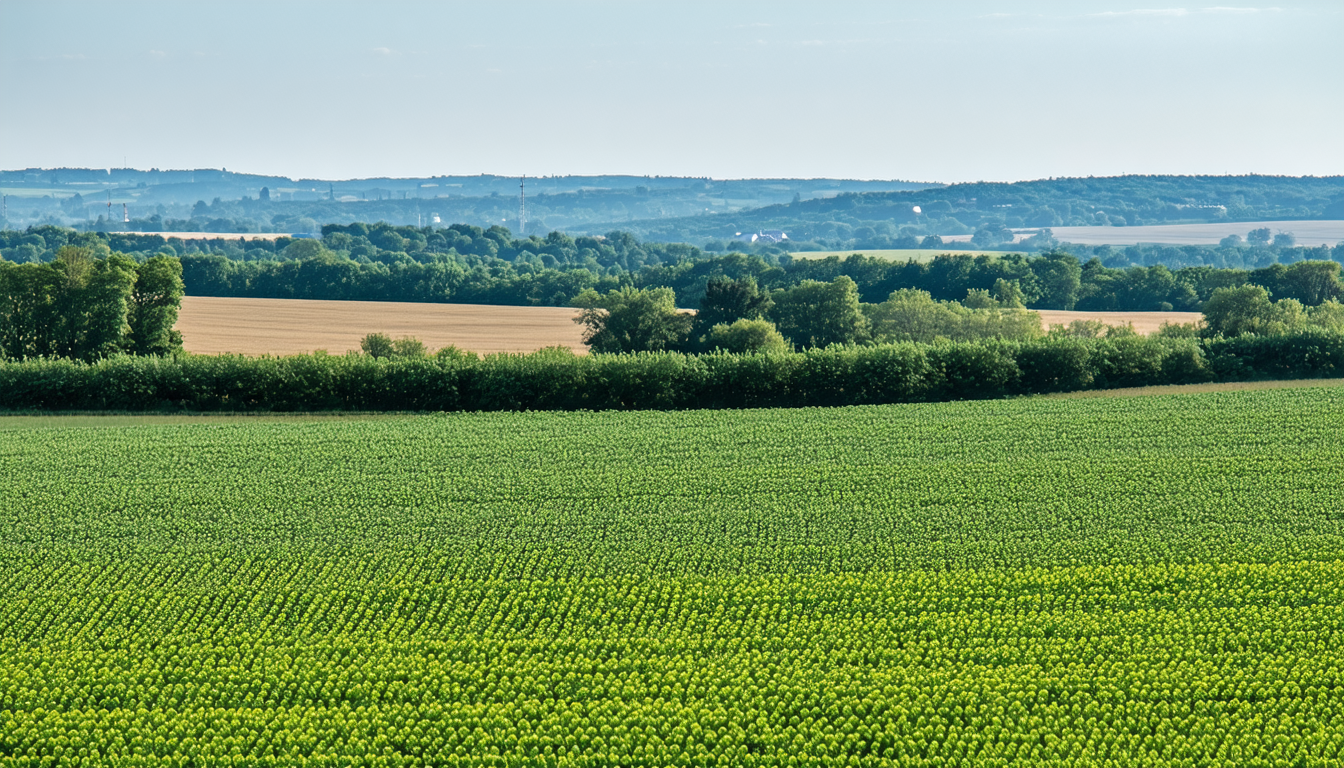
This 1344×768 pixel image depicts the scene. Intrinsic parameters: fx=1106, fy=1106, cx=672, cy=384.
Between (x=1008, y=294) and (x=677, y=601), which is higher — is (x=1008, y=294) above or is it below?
above

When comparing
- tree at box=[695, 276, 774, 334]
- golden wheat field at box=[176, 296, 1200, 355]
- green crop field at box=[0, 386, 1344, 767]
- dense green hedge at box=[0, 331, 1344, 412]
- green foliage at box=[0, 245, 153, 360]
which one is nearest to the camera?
green crop field at box=[0, 386, 1344, 767]

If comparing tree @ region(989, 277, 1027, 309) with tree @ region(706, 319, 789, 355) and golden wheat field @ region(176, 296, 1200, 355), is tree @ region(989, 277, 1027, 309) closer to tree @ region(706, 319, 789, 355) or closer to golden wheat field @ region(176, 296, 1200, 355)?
golden wheat field @ region(176, 296, 1200, 355)

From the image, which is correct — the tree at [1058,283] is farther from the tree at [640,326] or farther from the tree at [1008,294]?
the tree at [640,326]

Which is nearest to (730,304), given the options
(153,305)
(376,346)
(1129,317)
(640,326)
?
(640,326)

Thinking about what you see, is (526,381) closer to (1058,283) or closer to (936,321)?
(936,321)

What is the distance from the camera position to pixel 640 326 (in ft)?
212

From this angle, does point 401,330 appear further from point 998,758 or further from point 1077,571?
point 998,758

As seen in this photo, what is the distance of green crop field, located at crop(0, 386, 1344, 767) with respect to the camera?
17.0m

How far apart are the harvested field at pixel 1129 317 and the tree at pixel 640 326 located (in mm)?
27332

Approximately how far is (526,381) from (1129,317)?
178ft

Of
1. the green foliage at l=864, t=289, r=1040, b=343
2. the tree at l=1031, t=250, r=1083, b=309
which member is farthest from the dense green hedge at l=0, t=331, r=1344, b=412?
the tree at l=1031, t=250, r=1083, b=309

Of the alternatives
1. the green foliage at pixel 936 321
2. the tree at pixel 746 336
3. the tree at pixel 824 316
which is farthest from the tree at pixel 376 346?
the green foliage at pixel 936 321

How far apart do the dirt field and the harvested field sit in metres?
36.0

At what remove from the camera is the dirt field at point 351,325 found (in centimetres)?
7350
